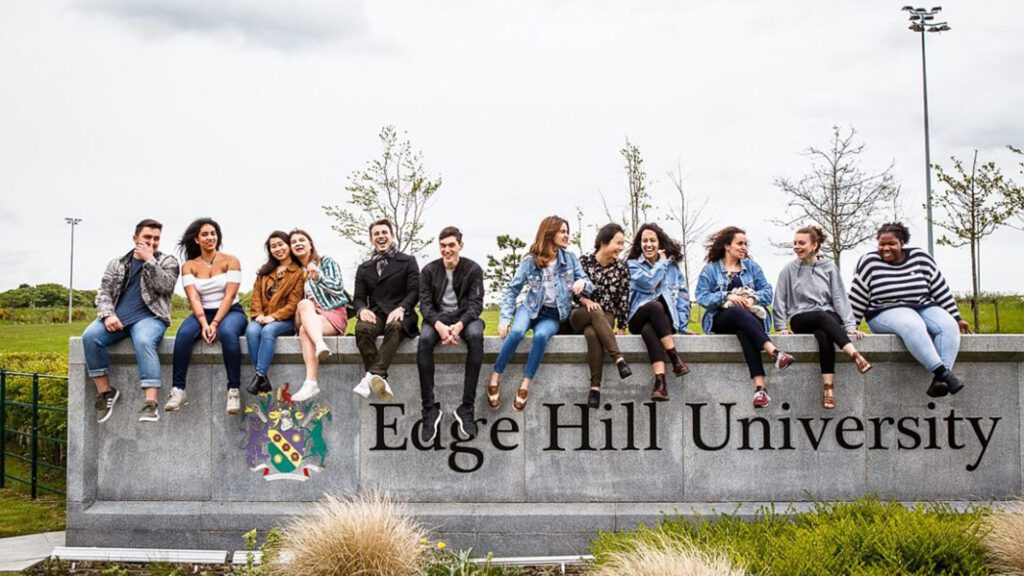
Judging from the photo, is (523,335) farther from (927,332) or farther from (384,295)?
(927,332)

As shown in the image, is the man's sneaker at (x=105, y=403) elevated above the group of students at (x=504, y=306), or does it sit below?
below

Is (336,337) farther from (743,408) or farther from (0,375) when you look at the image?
(0,375)

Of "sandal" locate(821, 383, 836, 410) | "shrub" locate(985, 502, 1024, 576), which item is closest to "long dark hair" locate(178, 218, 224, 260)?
"sandal" locate(821, 383, 836, 410)

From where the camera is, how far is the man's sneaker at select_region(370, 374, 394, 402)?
731 centimetres

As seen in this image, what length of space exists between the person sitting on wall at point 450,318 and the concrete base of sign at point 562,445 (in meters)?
0.26

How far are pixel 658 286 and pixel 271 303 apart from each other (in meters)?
3.45

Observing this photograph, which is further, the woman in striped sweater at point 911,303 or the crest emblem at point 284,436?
the crest emblem at point 284,436

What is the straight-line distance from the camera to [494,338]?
7.74 meters

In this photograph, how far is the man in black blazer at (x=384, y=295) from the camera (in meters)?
7.57

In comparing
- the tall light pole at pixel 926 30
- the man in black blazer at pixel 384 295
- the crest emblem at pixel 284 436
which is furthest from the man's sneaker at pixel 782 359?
the tall light pole at pixel 926 30

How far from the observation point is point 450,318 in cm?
764

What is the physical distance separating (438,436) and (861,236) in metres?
22.3

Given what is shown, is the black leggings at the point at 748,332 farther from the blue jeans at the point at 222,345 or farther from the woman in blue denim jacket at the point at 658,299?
the blue jeans at the point at 222,345

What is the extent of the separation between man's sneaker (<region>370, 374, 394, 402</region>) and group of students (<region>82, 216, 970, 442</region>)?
0.02 meters
